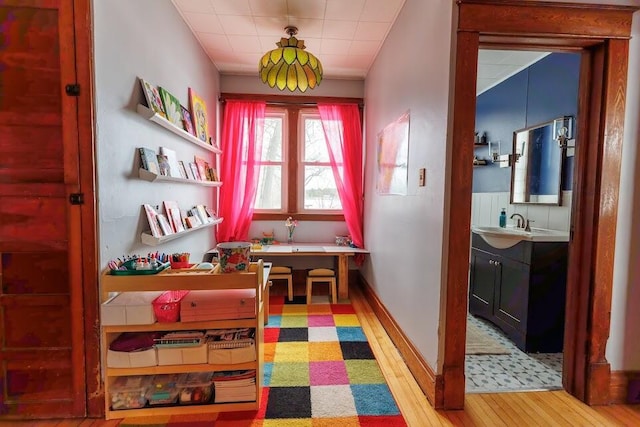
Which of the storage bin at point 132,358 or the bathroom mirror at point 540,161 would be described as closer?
the storage bin at point 132,358

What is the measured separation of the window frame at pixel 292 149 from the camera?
157 inches

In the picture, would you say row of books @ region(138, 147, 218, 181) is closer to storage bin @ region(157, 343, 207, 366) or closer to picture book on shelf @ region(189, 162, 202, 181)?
picture book on shelf @ region(189, 162, 202, 181)

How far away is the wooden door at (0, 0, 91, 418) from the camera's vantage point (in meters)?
1.58

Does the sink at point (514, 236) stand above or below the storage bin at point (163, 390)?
above

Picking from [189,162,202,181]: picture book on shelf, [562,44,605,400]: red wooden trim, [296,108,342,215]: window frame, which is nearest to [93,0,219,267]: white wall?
[189,162,202,181]: picture book on shelf

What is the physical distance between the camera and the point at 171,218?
235 centimetres

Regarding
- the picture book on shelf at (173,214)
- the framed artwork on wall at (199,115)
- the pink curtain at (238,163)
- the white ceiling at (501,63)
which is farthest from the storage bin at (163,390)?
the white ceiling at (501,63)

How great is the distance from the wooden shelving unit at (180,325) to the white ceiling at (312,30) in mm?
2160

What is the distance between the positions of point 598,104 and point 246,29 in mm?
2736

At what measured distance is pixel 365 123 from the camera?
13.0ft

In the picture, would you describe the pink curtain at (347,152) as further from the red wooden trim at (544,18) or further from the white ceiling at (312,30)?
the red wooden trim at (544,18)

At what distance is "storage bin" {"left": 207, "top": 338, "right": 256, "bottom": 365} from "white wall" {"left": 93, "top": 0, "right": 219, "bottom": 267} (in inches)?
29.5

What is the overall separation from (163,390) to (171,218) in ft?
3.75

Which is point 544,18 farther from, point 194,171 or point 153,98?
point 194,171
